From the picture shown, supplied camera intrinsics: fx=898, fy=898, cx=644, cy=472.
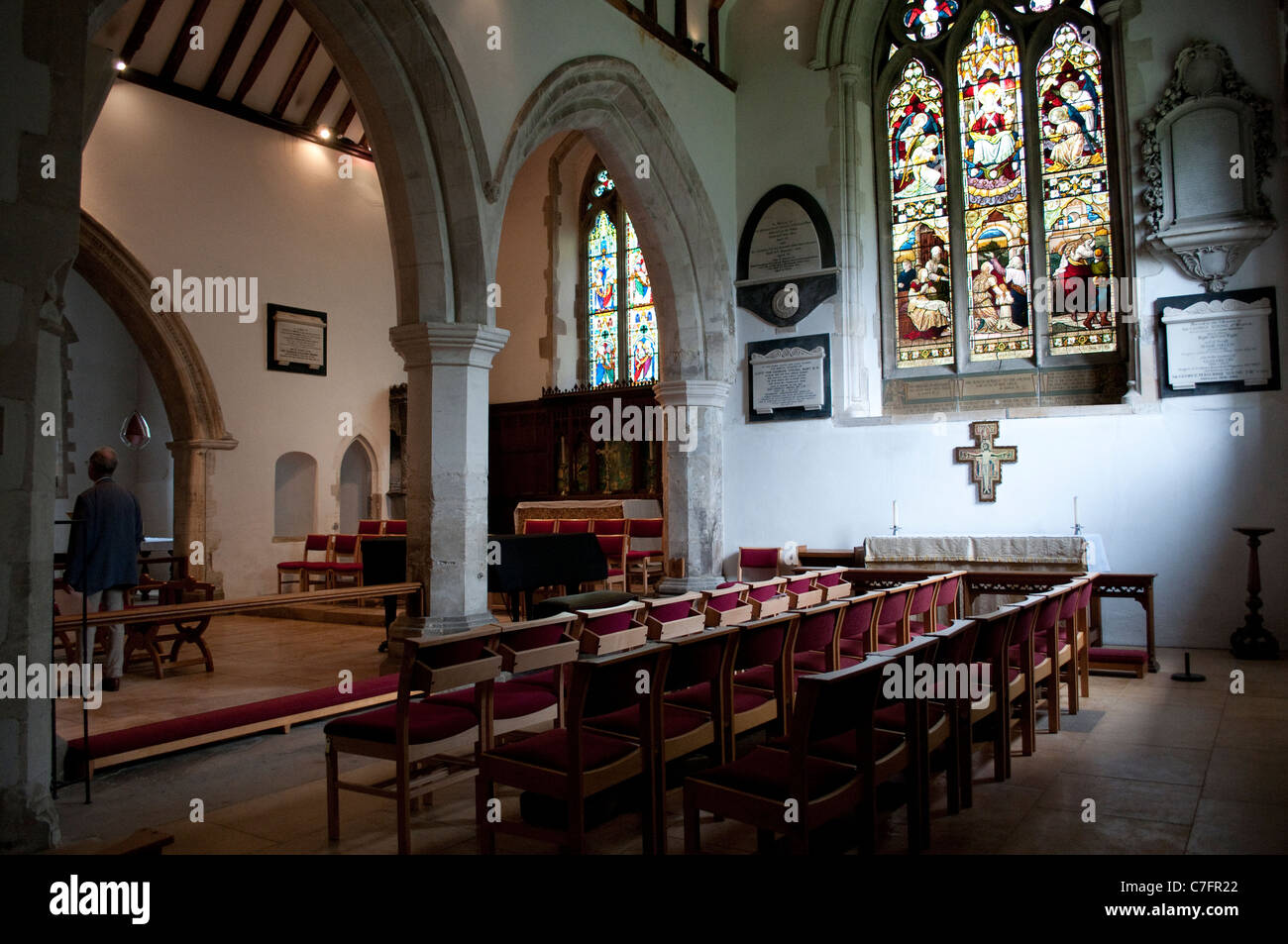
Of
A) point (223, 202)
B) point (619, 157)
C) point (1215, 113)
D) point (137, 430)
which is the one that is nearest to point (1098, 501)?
point (1215, 113)

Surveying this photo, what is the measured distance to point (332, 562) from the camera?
31.0 feet

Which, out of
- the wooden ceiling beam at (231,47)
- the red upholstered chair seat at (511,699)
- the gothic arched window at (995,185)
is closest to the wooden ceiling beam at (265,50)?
the wooden ceiling beam at (231,47)

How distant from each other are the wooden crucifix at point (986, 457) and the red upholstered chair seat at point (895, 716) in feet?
16.3

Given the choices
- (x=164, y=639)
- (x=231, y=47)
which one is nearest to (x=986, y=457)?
(x=164, y=639)

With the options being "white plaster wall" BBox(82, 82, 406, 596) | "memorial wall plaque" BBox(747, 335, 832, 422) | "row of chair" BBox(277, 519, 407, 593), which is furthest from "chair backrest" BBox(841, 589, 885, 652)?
"white plaster wall" BBox(82, 82, 406, 596)

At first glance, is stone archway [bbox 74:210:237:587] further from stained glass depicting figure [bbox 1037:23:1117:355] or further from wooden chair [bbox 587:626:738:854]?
stained glass depicting figure [bbox 1037:23:1117:355]

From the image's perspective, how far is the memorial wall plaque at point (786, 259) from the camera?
27.9ft

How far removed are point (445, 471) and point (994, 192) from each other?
5.73 metres

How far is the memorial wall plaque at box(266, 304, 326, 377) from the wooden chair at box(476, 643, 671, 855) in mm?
9098

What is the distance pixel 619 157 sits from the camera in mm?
7852

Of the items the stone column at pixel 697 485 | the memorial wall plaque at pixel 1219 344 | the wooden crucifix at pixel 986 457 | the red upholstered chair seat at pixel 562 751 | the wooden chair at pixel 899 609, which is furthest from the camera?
the stone column at pixel 697 485

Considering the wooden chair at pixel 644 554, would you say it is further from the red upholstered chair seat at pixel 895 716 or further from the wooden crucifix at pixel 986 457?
the red upholstered chair seat at pixel 895 716
